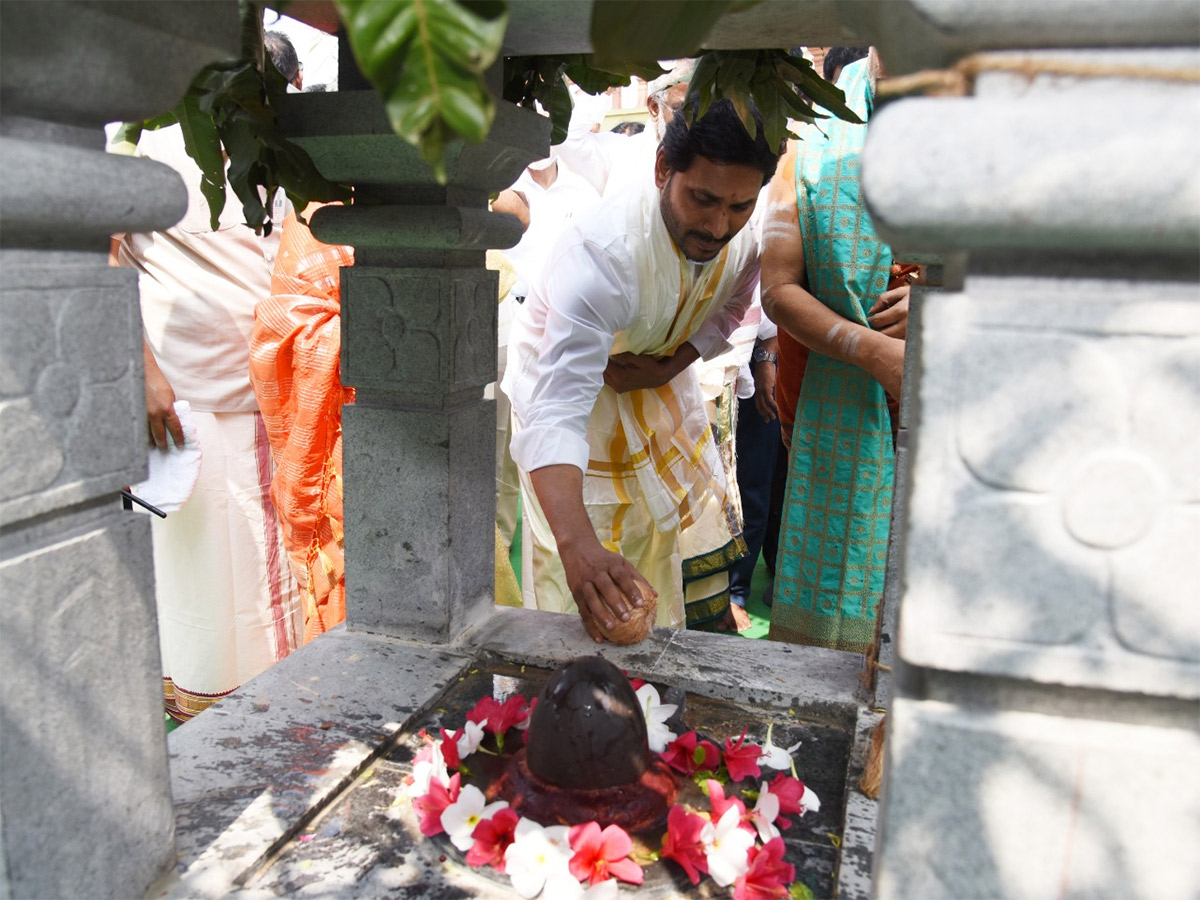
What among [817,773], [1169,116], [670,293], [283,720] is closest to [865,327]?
[670,293]

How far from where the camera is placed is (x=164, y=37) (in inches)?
40.4

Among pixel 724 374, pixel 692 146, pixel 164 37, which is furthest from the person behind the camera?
pixel 724 374

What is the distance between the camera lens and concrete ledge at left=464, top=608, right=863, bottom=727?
5.78 ft

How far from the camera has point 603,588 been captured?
6.39 feet

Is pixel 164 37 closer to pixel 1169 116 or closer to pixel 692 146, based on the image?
pixel 1169 116

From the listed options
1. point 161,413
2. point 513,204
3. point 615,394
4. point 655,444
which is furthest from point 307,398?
point 513,204

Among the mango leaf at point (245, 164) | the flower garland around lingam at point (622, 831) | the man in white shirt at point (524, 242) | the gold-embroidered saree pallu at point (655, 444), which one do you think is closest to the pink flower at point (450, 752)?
the flower garland around lingam at point (622, 831)

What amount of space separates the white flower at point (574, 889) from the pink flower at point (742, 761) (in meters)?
0.31

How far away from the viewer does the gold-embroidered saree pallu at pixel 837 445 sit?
8.23 feet

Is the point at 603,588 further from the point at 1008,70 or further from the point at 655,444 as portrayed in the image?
the point at 1008,70

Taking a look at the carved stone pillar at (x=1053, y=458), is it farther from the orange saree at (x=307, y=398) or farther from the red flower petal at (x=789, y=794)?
the orange saree at (x=307, y=398)

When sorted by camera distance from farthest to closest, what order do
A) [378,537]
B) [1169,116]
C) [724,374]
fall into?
[724,374] < [378,537] < [1169,116]

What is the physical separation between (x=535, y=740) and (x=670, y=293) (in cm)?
142

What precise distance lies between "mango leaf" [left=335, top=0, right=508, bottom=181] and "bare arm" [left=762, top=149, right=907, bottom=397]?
1.87m
